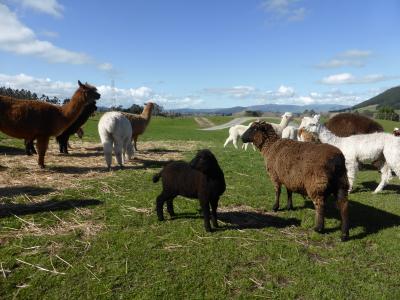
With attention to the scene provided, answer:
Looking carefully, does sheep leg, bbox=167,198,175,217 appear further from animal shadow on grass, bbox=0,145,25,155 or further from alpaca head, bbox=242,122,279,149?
animal shadow on grass, bbox=0,145,25,155

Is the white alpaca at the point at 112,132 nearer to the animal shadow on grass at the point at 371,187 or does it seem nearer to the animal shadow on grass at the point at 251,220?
the animal shadow on grass at the point at 251,220

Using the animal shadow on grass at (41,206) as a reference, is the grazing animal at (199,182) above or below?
above

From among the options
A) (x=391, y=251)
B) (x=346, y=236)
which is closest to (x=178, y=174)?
(x=346, y=236)

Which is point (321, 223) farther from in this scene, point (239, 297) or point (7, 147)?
point (7, 147)

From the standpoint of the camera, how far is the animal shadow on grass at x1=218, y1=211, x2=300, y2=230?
6.28m

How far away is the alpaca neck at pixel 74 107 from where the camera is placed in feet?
34.6

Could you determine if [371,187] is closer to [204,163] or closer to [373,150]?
[373,150]

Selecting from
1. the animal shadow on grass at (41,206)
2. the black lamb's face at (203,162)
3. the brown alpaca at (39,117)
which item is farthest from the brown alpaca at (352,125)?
the animal shadow on grass at (41,206)

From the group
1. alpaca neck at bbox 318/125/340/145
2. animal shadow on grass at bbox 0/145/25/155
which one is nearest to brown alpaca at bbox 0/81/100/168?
animal shadow on grass at bbox 0/145/25/155

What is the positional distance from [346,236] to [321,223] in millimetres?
440

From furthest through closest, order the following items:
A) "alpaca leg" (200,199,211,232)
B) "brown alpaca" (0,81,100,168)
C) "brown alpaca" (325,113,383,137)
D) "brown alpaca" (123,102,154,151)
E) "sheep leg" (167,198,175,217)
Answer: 1. "brown alpaca" (123,102,154,151)
2. "brown alpaca" (325,113,383,137)
3. "brown alpaca" (0,81,100,168)
4. "sheep leg" (167,198,175,217)
5. "alpaca leg" (200,199,211,232)

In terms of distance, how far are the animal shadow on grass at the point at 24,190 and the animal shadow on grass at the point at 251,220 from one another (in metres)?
3.95

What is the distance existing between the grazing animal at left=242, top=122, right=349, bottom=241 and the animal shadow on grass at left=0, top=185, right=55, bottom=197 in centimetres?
500

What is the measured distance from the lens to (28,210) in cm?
647
